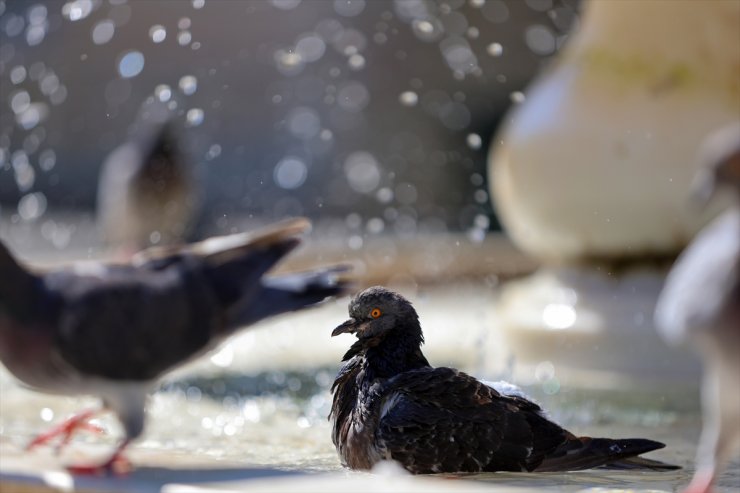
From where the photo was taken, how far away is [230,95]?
1500cm

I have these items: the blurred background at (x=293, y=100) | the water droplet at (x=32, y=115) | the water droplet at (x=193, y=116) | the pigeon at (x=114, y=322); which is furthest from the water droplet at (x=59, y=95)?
the pigeon at (x=114, y=322)

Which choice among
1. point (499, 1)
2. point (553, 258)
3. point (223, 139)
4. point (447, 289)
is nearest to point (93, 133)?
point (223, 139)

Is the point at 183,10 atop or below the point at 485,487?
atop

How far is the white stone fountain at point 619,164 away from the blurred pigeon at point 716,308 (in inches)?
107

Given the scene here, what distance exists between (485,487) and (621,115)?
121 inches

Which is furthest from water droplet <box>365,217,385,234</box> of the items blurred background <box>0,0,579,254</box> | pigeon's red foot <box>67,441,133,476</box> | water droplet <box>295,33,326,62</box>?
pigeon's red foot <box>67,441,133,476</box>

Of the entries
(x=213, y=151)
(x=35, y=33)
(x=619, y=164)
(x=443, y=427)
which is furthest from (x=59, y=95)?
(x=443, y=427)

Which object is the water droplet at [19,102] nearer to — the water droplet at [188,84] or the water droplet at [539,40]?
the water droplet at [188,84]

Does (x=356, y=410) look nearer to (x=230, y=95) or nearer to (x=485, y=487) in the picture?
(x=485, y=487)

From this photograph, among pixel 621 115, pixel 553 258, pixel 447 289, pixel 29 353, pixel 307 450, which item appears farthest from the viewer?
pixel 447 289

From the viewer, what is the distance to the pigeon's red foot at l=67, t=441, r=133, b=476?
2461 mm

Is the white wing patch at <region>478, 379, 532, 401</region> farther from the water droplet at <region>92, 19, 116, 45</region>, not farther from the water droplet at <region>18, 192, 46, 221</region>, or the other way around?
the water droplet at <region>92, 19, 116, 45</region>

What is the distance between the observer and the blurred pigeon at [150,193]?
24.7ft

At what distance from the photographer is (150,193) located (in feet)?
25.0
